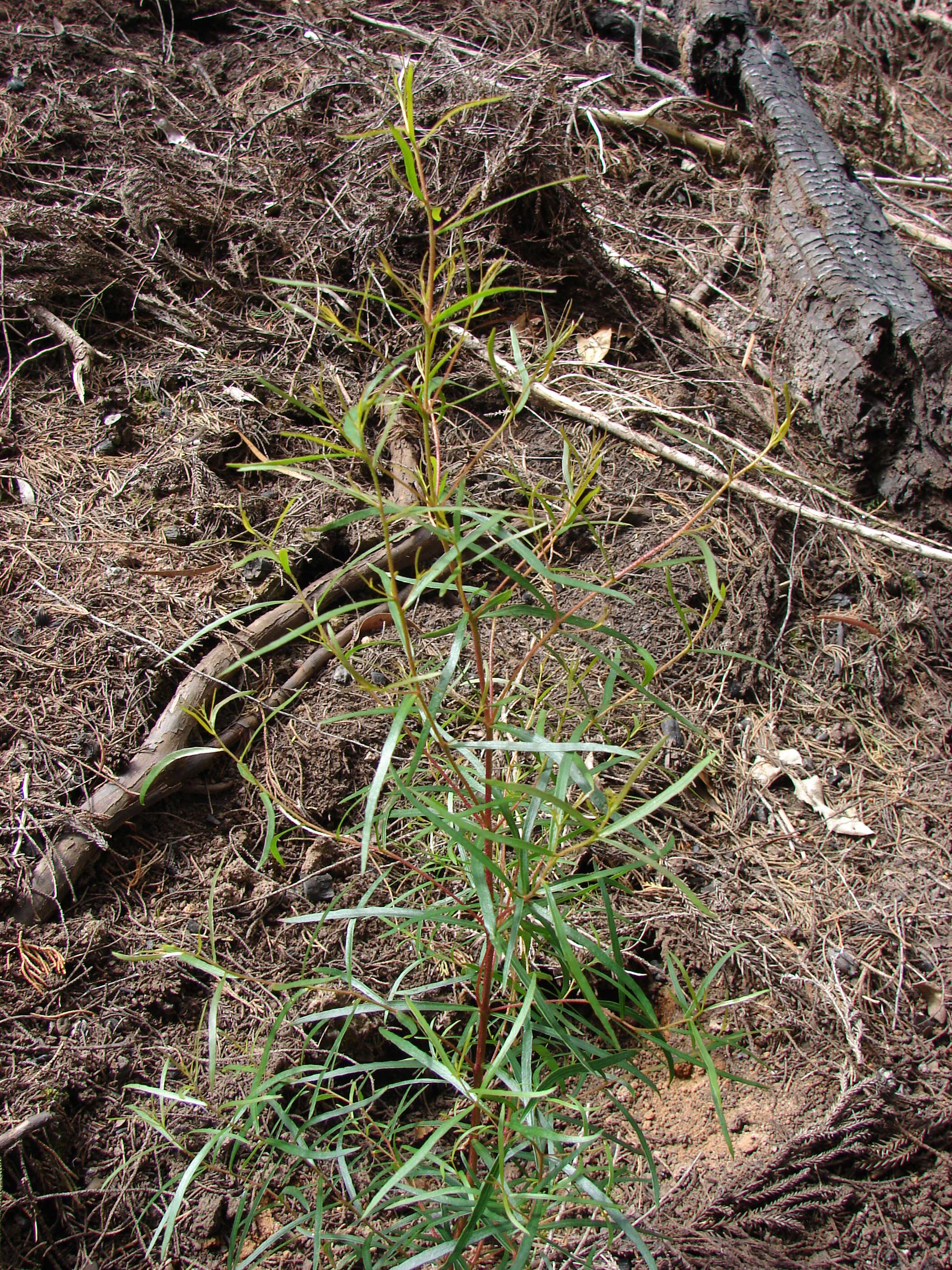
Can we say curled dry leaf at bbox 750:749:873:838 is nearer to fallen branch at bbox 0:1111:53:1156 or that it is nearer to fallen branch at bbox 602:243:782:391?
fallen branch at bbox 602:243:782:391

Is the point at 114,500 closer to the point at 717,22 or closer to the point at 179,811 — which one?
the point at 179,811

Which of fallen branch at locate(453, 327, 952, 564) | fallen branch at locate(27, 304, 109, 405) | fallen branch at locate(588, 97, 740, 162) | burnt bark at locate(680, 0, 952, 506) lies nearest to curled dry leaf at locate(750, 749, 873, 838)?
fallen branch at locate(453, 327, 952, 564)

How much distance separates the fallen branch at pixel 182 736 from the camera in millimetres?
1788

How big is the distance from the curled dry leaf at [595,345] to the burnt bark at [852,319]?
60cm

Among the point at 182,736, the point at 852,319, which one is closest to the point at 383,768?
the point at 182,736

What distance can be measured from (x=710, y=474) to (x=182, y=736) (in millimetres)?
1656

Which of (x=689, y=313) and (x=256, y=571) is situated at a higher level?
(x=689, y=313)

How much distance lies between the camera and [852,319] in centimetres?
265

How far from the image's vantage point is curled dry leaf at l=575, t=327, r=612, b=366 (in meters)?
2.84

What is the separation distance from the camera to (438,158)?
2.92 meters

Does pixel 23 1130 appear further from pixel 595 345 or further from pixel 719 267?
pixel 719 267

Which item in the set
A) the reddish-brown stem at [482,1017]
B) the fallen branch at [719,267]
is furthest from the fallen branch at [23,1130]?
the fallen branch at [719,267]

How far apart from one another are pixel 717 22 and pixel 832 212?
1396 mm

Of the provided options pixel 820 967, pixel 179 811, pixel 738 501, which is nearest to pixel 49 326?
pixel 179 811
